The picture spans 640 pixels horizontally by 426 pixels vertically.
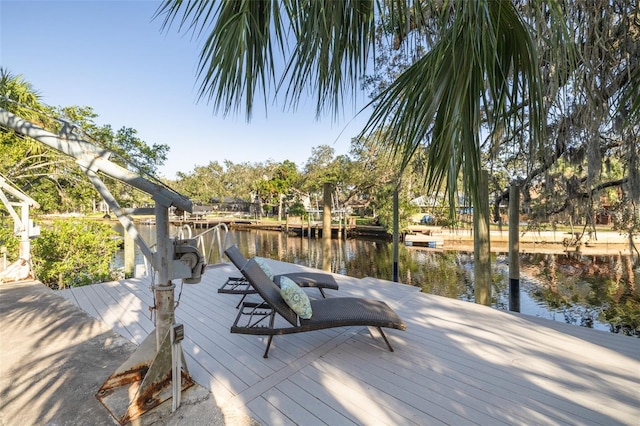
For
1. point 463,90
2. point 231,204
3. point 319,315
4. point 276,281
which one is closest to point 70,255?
point 276,281

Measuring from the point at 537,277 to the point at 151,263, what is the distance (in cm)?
1340

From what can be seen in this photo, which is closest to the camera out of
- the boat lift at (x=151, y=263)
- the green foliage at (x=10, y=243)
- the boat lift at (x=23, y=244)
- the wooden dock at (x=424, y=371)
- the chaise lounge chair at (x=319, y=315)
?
the boat lift at (x=151, y=263)

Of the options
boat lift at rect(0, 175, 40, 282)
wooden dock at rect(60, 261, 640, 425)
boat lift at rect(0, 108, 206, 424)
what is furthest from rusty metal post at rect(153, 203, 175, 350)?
boat lift at rect(0, 175, 40, 282)

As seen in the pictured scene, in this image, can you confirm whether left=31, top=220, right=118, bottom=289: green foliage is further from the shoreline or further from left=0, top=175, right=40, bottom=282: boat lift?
the shoreline

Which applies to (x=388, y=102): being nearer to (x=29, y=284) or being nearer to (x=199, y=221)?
(x=29, y=284)

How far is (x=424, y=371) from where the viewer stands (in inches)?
95.0

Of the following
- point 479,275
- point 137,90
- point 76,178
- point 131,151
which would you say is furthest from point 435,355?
point 131,151

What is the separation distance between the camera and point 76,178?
31.1 feet

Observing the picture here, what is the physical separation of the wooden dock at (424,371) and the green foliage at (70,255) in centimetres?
350

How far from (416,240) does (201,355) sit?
58.6ft

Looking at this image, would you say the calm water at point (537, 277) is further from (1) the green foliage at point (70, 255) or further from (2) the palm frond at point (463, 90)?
(2) the palm frond at point (463, 90)

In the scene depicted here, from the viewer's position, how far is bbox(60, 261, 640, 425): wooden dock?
193cm

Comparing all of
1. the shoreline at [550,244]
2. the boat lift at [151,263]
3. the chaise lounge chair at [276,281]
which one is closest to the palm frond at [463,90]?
the boat lift at [151,263]

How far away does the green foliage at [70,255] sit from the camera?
6.07m
